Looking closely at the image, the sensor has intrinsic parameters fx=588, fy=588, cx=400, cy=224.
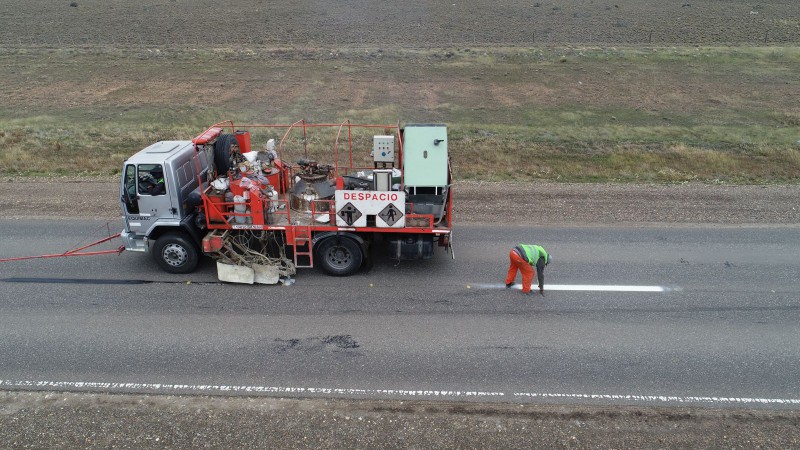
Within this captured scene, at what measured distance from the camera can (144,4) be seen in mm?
59906

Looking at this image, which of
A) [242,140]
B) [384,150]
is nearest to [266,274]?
[242,140]

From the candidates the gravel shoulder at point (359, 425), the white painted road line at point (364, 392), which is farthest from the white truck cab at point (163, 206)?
the gravel shoulder at point (359, 425)

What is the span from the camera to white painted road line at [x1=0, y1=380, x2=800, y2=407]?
8109 mm

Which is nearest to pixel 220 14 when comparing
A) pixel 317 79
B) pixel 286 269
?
pixel 317 79

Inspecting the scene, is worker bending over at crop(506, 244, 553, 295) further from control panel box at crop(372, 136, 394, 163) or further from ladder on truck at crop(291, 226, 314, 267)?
ladder on truck at crop(291, 226, 314, 267)

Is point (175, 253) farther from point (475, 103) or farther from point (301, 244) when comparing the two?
point (475, 103)

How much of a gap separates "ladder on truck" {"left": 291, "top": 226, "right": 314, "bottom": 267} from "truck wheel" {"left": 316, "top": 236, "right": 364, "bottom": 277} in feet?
0.64

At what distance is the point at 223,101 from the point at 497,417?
2642cm

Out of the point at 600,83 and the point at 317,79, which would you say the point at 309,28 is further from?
the point at 600,83

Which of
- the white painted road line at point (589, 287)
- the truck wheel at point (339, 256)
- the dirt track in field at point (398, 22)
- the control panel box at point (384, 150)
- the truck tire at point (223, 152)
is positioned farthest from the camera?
the dirt track in field at point (398, 22)

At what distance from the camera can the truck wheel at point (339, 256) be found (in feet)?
37.7

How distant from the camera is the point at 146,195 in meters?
11.4

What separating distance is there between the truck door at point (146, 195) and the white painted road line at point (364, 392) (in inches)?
152

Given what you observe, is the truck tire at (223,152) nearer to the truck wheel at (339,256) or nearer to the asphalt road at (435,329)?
the asphalt road at (435,329)
